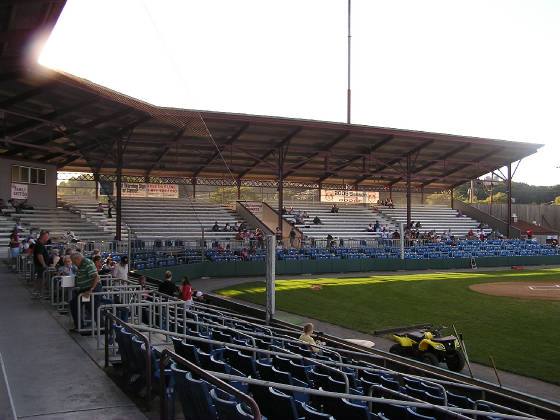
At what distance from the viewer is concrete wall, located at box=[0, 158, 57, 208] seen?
3064cm

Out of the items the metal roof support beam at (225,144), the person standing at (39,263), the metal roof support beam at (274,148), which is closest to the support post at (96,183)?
the metal roof support beam at (225,144)

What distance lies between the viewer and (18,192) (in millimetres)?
30453

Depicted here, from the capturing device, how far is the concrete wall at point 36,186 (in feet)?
101

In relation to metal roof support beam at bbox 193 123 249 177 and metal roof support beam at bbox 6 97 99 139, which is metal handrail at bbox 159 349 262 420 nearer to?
metal roof support beam at bbox 6 97 99 139

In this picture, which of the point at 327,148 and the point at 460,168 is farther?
the point at 460,168

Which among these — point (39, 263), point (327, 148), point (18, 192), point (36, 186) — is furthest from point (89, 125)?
point (327, 148)

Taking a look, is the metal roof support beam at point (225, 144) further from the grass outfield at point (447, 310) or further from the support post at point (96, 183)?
the grass outfield at point (447, 310)

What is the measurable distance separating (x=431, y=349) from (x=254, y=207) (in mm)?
29490

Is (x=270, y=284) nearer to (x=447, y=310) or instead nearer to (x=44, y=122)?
(x=447, y=310)

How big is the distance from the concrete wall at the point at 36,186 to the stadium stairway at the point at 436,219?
28289 millimetres

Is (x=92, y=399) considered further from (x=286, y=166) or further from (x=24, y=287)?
A: (x=286, y=166)

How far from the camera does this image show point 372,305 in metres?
20.0

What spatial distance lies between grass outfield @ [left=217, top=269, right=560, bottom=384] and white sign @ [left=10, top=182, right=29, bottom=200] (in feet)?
48.7

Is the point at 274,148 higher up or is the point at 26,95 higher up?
the point at 274,148
